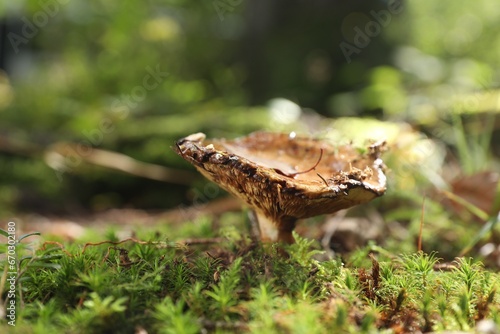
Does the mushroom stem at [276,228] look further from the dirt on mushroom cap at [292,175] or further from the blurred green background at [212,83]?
the blurred green background at [212,83]

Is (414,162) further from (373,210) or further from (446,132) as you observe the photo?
(446,132)

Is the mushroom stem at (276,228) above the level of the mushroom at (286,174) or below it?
below

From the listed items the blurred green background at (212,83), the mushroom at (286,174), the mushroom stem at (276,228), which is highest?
the mushroom at (286,174)

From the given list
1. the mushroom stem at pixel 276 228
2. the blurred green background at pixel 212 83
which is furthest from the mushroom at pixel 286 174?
the blurred green background at pixel 212 83

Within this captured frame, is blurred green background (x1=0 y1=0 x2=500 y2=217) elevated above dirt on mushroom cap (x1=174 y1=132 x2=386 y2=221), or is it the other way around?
dirt on mushroom cap (x1=174 y1=132 x2=386 y2=221)

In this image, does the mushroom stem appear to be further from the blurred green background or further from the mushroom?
the blurred green background

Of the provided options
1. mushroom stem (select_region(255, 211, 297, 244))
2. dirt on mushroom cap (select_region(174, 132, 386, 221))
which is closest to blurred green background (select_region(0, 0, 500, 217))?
dirt on mushroom cap (select_region(174, 132, 386, 221))

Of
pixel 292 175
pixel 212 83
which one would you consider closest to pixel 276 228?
pixel 292 175
